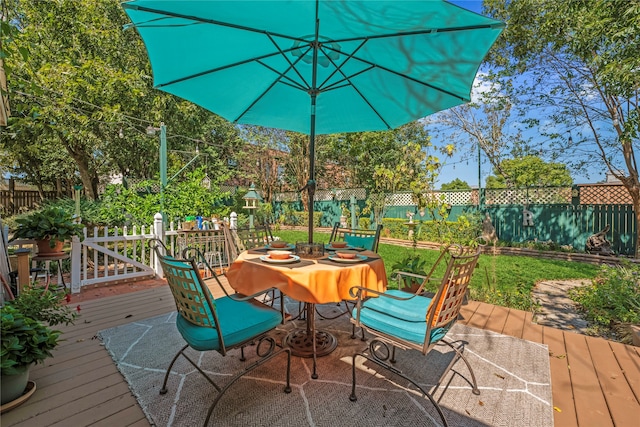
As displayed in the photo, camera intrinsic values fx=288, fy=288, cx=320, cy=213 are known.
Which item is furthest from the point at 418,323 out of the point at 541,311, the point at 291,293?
the point at 541,311

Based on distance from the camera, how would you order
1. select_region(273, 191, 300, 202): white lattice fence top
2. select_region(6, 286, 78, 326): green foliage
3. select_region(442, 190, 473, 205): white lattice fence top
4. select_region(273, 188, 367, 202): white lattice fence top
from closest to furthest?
1. select_region(6, 286, 78, 326): green foliage
2. select_region(442, 190, 473, 205): white lattice fence top
3. select_region(273, 188, 367, 202): white lattice fence top
4. select_region(273, 191, 300, 202): white lattice fence top

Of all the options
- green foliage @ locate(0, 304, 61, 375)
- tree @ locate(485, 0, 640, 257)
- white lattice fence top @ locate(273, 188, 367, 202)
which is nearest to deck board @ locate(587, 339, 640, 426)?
green foliage @ locate(0, 304, 61, 375)

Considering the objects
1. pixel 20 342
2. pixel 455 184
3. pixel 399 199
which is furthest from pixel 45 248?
pixel 455 184

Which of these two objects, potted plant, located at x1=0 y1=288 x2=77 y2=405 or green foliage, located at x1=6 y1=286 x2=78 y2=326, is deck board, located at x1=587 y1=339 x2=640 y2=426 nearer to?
potted plant, located at x1=0 y1=288 x2=77 y2=405

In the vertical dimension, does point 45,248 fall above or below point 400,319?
above

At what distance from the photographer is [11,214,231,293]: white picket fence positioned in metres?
3.74

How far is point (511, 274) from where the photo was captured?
521 cm

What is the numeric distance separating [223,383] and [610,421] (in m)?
2.29

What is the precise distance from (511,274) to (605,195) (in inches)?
173

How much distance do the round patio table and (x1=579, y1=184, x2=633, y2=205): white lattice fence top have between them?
8.16 meters

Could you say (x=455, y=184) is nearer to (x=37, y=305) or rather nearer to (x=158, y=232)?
(x=158, y=232)

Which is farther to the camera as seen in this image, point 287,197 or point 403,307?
point 287,197

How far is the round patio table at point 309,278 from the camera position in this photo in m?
1.81

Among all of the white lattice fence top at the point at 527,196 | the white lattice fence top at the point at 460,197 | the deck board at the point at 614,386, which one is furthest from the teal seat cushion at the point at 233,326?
the white lattice fence top at the point at 527,196
